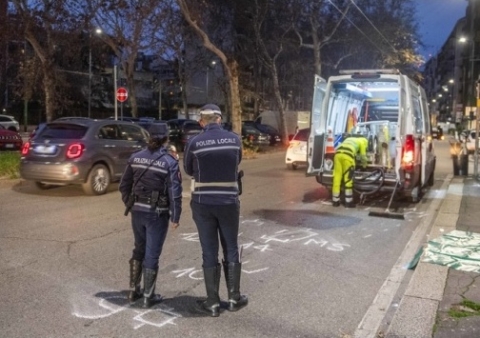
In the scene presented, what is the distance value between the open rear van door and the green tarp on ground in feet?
11.6

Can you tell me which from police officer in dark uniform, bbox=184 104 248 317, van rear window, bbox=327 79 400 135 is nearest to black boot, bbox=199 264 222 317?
police officer in dark uniform, bbox=184 104 248 317

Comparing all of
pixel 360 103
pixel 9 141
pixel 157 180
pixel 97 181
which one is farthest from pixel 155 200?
pixel 9 141

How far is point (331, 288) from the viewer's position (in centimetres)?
570

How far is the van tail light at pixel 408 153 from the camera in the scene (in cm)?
1025

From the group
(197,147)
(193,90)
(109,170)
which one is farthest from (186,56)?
(197,147)

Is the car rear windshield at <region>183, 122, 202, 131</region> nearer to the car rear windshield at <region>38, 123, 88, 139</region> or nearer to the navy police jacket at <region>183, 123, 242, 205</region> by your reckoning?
the car rear windshield at <region>38, 123, 88, 139</region>

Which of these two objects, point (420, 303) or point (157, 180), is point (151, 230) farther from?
point (420, 303)

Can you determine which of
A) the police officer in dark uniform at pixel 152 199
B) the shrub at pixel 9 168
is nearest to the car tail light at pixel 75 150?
the shrub at pixel 9 168

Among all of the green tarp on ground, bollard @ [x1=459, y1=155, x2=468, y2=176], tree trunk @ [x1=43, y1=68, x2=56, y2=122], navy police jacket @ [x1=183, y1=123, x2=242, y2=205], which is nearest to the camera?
navy police jacket @ [x1=183, y1=123, x2=242, y2=205]

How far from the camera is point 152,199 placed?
4.78 metres

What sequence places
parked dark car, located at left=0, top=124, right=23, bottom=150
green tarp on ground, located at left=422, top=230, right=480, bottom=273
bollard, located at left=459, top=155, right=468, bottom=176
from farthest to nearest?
1. parked dark car, located at left=0, top=124, right=23, bottom=150
2. bollard, located at left=459, top=155, right=468, bottom=176
3. green tarp on ground, located at left=422, top=230, right=480, bottom=273

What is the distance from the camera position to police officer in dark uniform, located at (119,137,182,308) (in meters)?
4.80

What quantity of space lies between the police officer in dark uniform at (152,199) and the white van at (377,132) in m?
6.37

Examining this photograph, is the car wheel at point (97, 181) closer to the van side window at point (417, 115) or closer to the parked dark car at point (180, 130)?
the van side window at point (417, 115)
